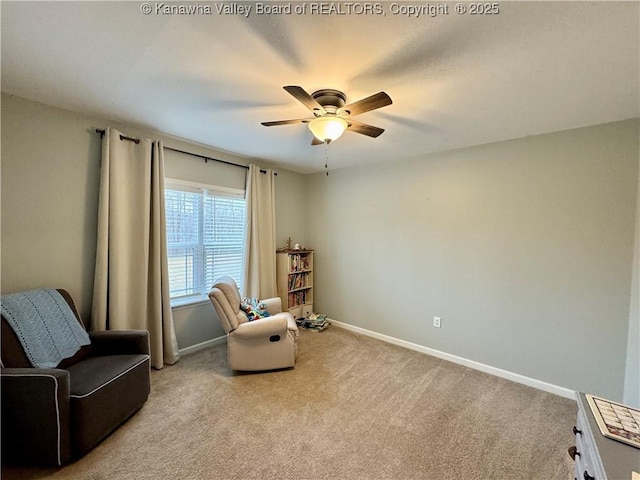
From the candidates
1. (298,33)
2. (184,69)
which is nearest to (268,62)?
(298,33)

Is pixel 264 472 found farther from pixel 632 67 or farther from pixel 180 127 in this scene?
pixel 632 67

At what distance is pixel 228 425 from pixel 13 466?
1.21 m

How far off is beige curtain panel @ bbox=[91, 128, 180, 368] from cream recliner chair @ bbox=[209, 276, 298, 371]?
663 millimetres

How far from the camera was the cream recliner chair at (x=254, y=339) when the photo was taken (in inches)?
105

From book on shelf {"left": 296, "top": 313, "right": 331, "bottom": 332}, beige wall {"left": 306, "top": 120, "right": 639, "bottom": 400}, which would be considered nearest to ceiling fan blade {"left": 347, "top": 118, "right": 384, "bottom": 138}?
beige wall {"left": 306, "top": 120, "right": 639, "bottom": 400}

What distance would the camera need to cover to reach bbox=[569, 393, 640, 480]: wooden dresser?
0.73 metres

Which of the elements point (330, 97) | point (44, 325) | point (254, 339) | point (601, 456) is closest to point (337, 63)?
point (330, 97)

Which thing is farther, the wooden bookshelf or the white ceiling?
the wooden bookshelf

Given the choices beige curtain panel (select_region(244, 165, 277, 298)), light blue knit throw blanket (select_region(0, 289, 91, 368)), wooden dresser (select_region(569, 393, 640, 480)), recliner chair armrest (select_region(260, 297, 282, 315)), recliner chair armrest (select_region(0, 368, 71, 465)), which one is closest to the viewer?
wooden dresser (select_region(569, 393, 640, 480))

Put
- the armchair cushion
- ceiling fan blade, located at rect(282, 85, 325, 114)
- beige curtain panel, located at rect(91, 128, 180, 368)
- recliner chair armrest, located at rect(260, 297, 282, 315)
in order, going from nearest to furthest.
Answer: ceiling fan blade, located at rect(282, 85, 325, 114), the armchair cushion, beige curtain panel, located at rect(91, 128, 180, 368), recliner chair armrest, located at rect(260, 297, 282, 315)

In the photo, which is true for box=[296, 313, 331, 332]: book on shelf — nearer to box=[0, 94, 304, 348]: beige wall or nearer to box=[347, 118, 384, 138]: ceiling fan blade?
box=[0, 94, 304, 348]: beige wall

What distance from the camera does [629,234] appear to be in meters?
2.22

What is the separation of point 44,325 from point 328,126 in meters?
2.44

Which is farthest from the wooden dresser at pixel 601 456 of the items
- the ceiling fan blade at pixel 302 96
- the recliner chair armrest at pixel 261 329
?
the recliner chair armrest at pixel 261 329
